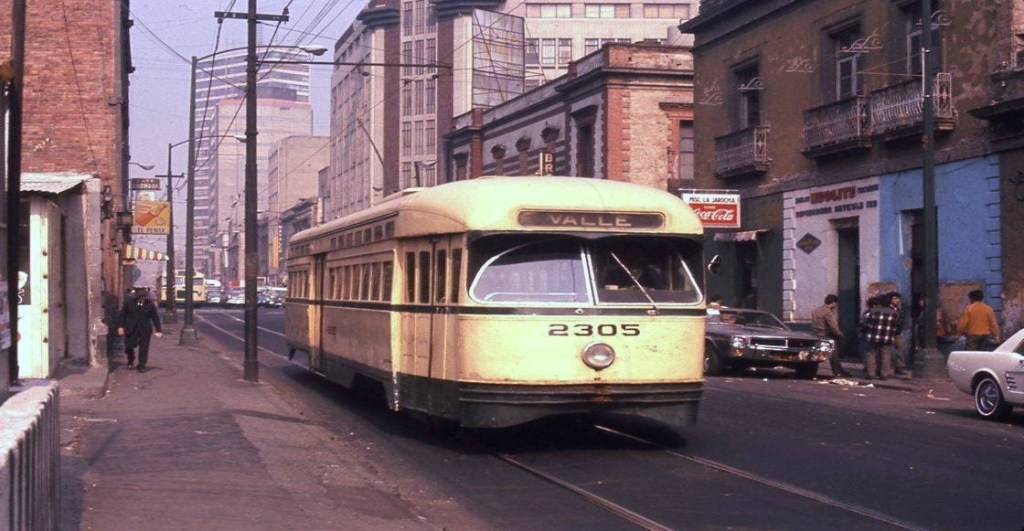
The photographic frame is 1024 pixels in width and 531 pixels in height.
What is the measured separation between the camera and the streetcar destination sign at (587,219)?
38.9 feet

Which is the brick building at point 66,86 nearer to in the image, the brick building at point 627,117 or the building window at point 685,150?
the brick building at point 627,117

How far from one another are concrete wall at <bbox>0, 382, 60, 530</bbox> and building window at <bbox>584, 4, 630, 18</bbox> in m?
90.3

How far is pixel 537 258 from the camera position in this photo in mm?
11891

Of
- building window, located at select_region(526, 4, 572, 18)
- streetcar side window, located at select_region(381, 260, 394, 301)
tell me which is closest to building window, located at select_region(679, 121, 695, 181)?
streetcar side window, located at select_region(381, 260, 394, 301)

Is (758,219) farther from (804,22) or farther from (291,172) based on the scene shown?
(291,172)

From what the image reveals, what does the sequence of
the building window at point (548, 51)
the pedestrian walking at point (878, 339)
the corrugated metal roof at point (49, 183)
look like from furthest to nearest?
the building window at point (548, 51), the pedestrian walking at point (878, 339), the corrugated metal roof at point (49, 183)

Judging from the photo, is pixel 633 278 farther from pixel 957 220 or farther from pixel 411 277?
pixel 957 220

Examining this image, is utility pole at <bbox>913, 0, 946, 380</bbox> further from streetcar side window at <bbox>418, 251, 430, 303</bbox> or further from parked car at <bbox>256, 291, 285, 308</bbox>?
parked car at <bbox>256, 291, 285, 308</bbox>

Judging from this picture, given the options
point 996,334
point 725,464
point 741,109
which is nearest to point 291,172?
point 741,109

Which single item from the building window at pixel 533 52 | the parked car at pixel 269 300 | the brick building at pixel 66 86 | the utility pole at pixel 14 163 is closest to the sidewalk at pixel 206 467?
the utility pole at pixel 14 163

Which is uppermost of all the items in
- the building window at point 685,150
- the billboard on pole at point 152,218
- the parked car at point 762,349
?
the building window at point 685,150

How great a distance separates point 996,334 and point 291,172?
401 ft

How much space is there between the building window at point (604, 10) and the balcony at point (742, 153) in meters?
62.5

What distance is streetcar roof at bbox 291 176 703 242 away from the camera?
11.8 m
